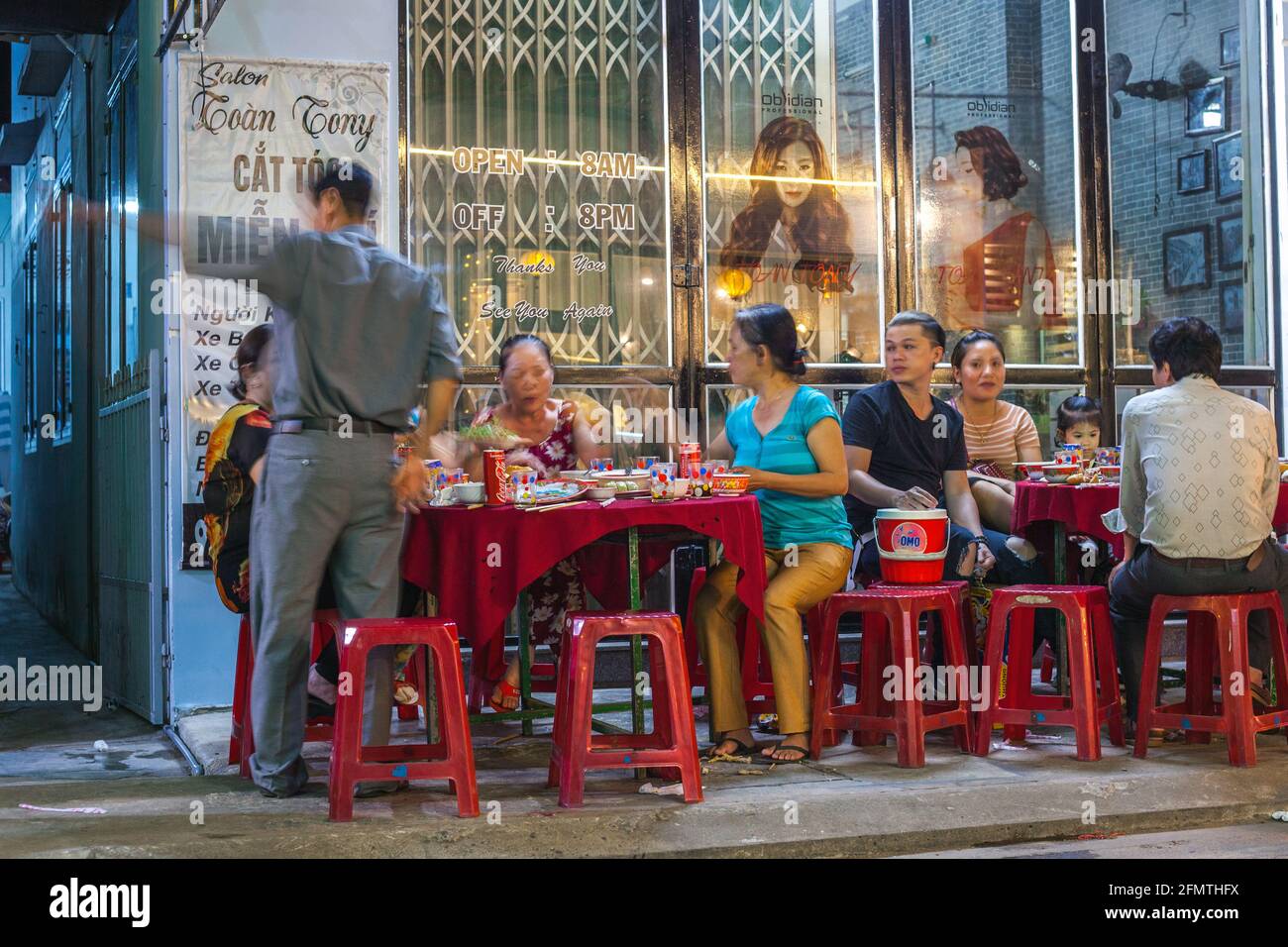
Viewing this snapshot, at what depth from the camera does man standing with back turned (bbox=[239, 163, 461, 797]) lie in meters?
4.01

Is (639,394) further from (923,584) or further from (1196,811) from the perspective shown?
(1196,811)

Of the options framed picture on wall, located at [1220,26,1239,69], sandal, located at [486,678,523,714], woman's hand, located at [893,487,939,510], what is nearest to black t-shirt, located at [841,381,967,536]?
woman's hand, located at [893,487,939,510]

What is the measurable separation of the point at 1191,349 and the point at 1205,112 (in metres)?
4.01

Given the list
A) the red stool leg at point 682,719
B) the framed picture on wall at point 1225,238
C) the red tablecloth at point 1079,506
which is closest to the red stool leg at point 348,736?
the red stool leg at point 682,719

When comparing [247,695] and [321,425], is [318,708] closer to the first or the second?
[247,695]

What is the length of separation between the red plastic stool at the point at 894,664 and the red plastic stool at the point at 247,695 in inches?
64.9

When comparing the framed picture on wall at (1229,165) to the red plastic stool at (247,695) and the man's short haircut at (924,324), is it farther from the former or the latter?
the red plastic stool at (247,695)

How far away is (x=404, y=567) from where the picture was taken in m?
4.40

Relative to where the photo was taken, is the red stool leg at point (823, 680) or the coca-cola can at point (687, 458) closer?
the coca-cola can at point (687, 458)

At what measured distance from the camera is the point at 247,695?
4922 millimetres

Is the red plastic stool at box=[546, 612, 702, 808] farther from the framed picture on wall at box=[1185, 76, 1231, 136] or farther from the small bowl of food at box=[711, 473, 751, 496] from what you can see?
the framed picture on wall at box=[1185, 76, 1231, 136]

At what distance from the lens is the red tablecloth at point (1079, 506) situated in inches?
207
